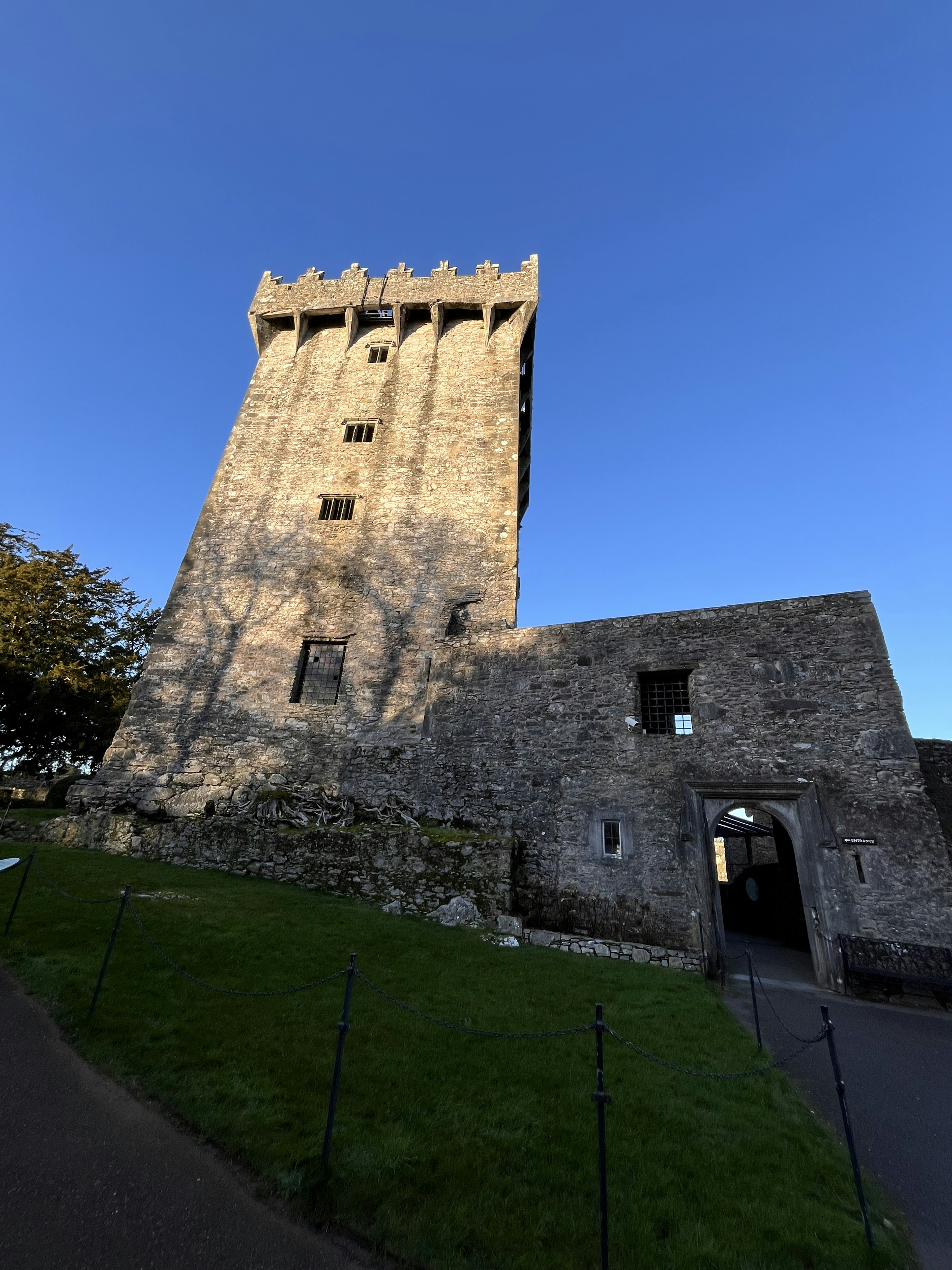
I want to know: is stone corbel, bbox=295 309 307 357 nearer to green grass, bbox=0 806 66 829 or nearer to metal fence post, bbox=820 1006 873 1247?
green grass, bbox=0 806 66 829

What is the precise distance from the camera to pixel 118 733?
665 inches

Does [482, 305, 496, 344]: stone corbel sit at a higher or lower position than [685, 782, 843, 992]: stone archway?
higher

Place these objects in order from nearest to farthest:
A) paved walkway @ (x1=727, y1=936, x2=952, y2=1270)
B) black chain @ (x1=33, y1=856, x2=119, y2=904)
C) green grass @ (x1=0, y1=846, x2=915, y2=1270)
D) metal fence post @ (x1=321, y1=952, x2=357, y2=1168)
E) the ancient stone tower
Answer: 1. green grass @ (x1=0, y1=846, x2=915, y2=1270)
2. metal fence post @ (x1=321, y1=952, x2=357, y2=1168)
3. paved walkway @ (x1=727, y1=936, x2=952, y2=1270)
4. black chain @ (x1=33, y1=856, x2=119, y2=904)
5. the ancient stone tower

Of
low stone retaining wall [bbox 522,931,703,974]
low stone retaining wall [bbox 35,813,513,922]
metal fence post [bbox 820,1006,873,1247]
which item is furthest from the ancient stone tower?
metal fence post [bbox 820,1006,873,1247]

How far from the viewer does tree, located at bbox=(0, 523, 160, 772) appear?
2048 cm

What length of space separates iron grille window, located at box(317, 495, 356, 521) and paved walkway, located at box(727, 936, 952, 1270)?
56.5 ft

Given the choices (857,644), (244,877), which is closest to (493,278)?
(857,644)

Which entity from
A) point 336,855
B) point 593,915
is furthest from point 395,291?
point 593,915

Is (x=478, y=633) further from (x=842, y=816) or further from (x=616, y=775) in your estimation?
(x=842, y=816)

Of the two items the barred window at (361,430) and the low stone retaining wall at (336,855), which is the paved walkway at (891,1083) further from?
the barred window at (361,430)

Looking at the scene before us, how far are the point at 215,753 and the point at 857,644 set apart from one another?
16.8 meters

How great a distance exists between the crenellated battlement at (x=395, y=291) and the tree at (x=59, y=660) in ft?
43.7

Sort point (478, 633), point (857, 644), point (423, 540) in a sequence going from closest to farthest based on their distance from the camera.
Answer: point (857, 644), point (478, 633), point (423, 540)

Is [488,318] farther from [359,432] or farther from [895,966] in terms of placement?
[895,966]
